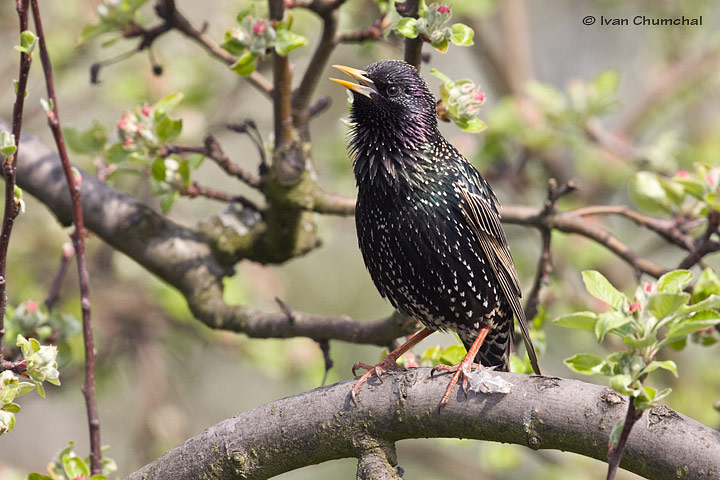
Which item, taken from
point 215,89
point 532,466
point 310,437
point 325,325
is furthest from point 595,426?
point 532,466

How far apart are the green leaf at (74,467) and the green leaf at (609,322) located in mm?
1600

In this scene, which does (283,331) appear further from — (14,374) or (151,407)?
(151,407)

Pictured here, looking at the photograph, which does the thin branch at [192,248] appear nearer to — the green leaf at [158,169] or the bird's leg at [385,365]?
the bird's leg at [385,365]

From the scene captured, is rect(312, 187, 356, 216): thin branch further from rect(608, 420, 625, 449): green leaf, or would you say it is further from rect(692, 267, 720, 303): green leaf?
rect(608, 420, 625, 449): green leaf

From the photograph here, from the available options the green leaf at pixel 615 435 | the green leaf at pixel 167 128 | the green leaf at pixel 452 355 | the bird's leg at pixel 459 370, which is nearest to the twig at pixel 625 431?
the green leaf at pixel 615 435

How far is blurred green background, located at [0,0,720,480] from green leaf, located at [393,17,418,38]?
77.1 inches

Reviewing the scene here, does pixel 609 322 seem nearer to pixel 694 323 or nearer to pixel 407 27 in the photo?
pixel 694 323

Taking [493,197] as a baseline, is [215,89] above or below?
above

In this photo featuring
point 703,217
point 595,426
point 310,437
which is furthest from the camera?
point 703,217

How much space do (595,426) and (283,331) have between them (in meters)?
1.47

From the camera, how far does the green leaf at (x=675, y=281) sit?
6.88 feet

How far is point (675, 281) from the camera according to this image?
2111 mm

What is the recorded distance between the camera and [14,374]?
2275 mm

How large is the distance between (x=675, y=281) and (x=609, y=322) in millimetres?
220
